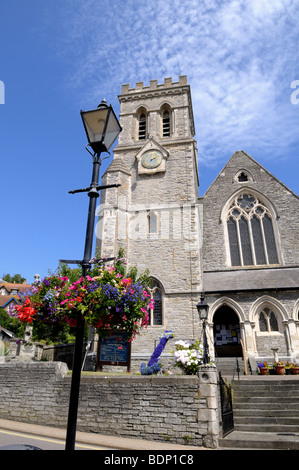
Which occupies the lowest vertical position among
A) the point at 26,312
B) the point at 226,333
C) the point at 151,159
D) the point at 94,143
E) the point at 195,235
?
the point at 26,312

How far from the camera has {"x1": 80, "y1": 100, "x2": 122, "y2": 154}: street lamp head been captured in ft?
14.0

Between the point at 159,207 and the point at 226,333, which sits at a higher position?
the point at 159,207

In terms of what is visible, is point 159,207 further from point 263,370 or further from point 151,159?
point 263,370

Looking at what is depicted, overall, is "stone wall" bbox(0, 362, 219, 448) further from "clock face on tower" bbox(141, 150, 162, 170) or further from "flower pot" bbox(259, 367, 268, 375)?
"clock face on tower" bbox(141, 150, 162, 170)

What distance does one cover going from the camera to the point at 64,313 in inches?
173

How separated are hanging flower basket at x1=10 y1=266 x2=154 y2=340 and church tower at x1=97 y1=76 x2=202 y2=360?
10293 millimetres

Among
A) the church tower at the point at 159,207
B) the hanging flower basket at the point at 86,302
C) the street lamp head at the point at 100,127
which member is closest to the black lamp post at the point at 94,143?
the street lamp head at the point at 100,127

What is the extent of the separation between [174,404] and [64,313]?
459 centimetres

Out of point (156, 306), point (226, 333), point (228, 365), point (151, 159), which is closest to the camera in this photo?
point (228, 365)

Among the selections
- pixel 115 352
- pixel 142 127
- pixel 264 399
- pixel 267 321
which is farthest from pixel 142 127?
pixel 264 399

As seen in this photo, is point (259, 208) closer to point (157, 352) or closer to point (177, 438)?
point (157, 352)

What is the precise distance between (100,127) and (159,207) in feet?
47.3

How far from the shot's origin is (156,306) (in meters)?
16.6
